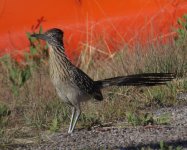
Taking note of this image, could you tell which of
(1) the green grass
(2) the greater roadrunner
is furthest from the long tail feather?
(1) the green grass

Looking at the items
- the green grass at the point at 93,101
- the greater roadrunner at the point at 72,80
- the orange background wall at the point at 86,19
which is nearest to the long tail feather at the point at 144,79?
the greater roadrunner at the point at 72,80

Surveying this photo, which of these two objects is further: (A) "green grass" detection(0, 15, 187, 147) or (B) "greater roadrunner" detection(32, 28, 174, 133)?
(A) "green grass" detection(0, 15, 187, 147)

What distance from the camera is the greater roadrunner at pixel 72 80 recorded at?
781 cm

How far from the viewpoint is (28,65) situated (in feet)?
37.0

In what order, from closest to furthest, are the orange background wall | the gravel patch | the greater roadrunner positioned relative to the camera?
the gravel patch, the greater roadrunner, the orange background wall

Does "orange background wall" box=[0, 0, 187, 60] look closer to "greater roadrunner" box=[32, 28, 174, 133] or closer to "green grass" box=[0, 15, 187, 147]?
"green grass" box=[0, 15, 187, 147]

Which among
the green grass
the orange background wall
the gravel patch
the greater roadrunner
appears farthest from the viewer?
the orange background wall

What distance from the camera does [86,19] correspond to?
39.3 ft

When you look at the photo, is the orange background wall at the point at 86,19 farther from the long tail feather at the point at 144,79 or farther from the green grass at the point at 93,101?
the long tail feather at the point at 144,79

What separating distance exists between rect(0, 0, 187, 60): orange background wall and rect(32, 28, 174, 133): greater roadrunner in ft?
11.0

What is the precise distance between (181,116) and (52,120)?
136 centimetres

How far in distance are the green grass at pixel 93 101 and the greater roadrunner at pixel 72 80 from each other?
25cm

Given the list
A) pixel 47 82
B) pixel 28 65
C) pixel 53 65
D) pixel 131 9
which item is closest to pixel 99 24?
pixel 131 9

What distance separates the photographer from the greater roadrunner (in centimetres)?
781
